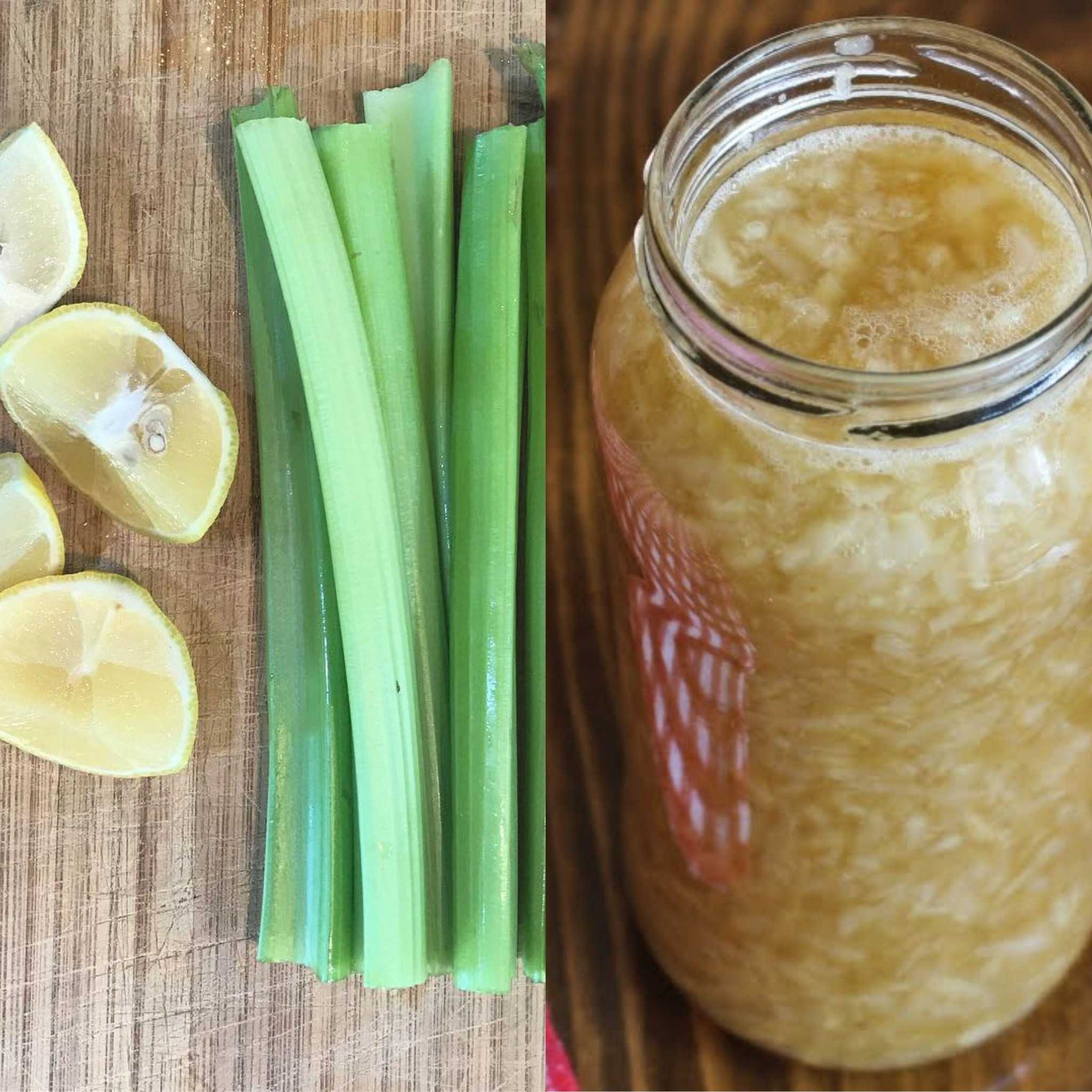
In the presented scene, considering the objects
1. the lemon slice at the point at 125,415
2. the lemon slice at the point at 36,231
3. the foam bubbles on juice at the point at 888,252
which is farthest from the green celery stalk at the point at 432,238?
the foam bubbles on juice at the point at 888,252

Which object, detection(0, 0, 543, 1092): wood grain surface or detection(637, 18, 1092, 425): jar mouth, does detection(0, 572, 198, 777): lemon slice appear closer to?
detection(0, 0, 543, 1092): wood grain surface

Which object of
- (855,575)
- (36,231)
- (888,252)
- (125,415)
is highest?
(36,231)

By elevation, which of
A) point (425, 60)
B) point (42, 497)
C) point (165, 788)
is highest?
point (425, 60)

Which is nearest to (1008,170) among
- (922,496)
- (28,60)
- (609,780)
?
(922,496)

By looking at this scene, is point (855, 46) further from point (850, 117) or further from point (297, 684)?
point (297, 684)

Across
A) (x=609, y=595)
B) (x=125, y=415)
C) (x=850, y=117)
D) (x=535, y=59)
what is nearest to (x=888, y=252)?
(x=850, y=117)

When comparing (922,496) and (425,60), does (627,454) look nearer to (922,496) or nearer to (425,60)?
(922,496)
